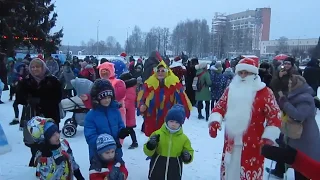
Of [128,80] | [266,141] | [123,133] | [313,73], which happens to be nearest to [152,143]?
[123,133]

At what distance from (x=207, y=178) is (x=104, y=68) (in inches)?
97.0

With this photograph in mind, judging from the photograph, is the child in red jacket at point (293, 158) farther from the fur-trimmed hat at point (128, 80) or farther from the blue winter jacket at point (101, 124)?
the fur-trimmed hat at point (128, 80)

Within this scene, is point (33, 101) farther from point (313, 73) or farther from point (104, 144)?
point (313, 73)

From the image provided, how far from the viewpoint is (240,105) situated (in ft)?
12.1

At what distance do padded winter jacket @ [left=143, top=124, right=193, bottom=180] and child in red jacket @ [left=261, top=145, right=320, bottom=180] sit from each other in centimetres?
208

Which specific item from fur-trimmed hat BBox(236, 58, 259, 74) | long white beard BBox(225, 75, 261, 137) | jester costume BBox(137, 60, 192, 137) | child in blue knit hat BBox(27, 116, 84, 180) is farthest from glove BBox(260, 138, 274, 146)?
child in blue knit hat BBox(27, 116, 84, 180)

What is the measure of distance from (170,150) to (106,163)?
765mm

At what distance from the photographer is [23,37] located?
19.3 meters

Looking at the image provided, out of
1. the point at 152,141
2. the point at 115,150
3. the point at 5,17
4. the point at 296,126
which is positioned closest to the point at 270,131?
the point at 296,126

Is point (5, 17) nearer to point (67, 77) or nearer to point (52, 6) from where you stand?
point (52, 6)

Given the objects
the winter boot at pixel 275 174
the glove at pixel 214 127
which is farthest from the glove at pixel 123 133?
the winter boot at pixel 275 174

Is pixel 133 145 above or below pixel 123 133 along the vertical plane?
below

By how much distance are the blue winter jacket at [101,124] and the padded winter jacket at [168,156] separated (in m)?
0.46

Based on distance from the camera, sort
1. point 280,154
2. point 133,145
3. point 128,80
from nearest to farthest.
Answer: point 280,154 → point 133,145 → point 128,80
